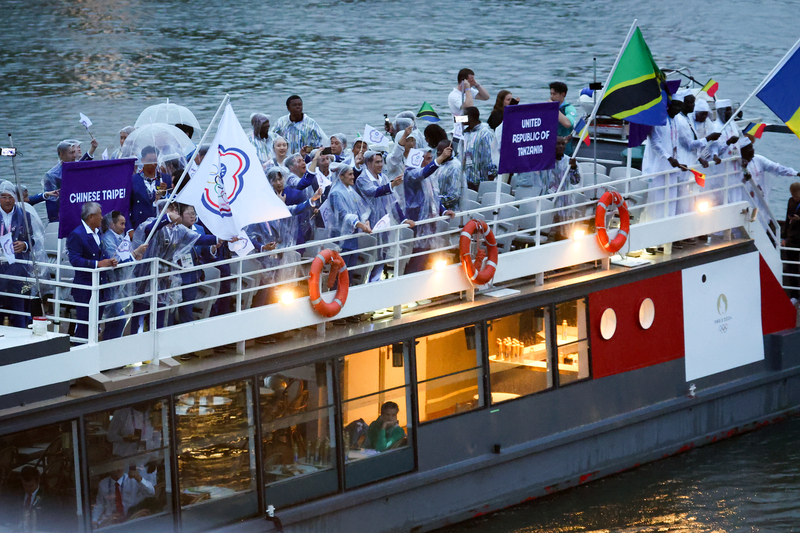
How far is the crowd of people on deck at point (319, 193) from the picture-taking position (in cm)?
1110

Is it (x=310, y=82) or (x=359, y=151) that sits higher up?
(x=310, y=82)

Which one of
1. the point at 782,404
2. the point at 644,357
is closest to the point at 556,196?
the point at 644,357

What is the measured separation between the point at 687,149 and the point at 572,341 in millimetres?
3171

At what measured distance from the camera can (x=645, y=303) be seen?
47.0ft

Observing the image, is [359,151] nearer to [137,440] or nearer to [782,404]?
[137,440]

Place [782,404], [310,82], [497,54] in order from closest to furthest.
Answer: [782,404] < [310,82] < [497,54]

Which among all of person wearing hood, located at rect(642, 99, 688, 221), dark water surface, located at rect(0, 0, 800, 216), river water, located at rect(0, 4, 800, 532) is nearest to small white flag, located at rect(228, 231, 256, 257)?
person wearing hood, located at rect(642, 99, 688, 221)

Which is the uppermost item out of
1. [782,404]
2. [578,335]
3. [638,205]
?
[638,205]

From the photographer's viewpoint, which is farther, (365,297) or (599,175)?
(599,175)

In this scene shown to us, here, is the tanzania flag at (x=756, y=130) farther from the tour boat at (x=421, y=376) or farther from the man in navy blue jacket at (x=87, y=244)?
the man in navy blue jacket at (x=87, y=244)

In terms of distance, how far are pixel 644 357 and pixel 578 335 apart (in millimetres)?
1097

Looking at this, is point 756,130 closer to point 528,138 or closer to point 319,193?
point 528,138

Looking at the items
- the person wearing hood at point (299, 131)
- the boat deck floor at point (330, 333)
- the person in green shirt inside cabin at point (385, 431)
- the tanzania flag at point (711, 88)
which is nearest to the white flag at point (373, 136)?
the person wearing hood at point (299, 131)

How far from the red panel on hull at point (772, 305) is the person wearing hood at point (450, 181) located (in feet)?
13.9
